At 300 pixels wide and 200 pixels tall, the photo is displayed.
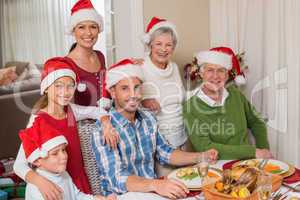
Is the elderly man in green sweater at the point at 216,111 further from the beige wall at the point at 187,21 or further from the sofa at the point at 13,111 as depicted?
the sofa at the point at 13,111

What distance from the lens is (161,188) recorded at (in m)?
1.49

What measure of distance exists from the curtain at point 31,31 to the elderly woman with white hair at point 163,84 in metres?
3.65

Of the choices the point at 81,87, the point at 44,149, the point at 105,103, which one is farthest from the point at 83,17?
the point at 44,149

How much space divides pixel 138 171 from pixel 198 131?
0.41 metres

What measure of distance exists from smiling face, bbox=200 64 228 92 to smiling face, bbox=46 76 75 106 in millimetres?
761

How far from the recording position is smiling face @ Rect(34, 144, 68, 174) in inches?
60.1

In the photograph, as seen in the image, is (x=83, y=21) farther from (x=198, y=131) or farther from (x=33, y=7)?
(x=33, y=7)

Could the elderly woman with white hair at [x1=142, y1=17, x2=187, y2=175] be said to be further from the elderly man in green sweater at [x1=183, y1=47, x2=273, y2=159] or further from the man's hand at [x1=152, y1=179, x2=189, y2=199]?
the man's hand at [x1=152, y1=179, x2=189, y2=199]

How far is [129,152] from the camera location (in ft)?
5.91

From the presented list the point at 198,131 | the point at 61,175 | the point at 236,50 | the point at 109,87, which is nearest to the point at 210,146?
the point at 198,131

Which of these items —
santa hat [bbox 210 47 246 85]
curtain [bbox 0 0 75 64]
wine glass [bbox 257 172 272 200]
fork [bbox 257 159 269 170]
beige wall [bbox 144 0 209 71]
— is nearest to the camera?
wine glass [bbox 257 172 272 200]

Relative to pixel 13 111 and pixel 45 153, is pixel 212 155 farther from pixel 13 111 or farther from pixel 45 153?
pixel 13 111

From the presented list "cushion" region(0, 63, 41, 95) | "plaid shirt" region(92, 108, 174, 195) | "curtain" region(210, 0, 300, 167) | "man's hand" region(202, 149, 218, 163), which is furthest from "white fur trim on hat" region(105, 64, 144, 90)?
"cushion" region(0, 63, 41, 95)

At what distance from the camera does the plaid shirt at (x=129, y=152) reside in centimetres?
169
